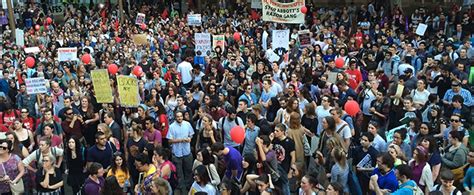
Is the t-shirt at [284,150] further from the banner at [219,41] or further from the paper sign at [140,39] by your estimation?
the paper sign at [140,39]

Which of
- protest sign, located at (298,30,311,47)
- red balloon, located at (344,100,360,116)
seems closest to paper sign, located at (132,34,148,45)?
protest sign, located at (298,30,311,47)

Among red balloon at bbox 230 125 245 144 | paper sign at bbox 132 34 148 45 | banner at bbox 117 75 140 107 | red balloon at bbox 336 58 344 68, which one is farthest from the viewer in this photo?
paper sign at bbox 132 34 148 45

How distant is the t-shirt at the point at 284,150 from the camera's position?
729cm

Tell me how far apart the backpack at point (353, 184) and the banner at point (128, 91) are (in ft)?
12.3

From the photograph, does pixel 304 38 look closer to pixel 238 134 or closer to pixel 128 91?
pixel 128 91

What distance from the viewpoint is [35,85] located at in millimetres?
10508

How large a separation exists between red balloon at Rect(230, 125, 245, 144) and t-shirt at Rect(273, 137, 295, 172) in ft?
1.99

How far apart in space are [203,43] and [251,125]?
662cm

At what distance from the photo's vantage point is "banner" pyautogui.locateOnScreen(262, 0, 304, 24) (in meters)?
15.8

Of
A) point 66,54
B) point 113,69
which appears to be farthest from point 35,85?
point 66,54

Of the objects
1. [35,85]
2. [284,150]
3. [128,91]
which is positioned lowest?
[284,150]

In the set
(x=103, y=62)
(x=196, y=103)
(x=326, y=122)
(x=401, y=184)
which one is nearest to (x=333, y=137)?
(x=326, y=122)

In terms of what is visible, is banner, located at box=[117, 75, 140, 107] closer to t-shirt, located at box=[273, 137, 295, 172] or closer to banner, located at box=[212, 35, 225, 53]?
t-shirt, located at box=[273, 137, 295, 172]

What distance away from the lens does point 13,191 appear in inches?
291
